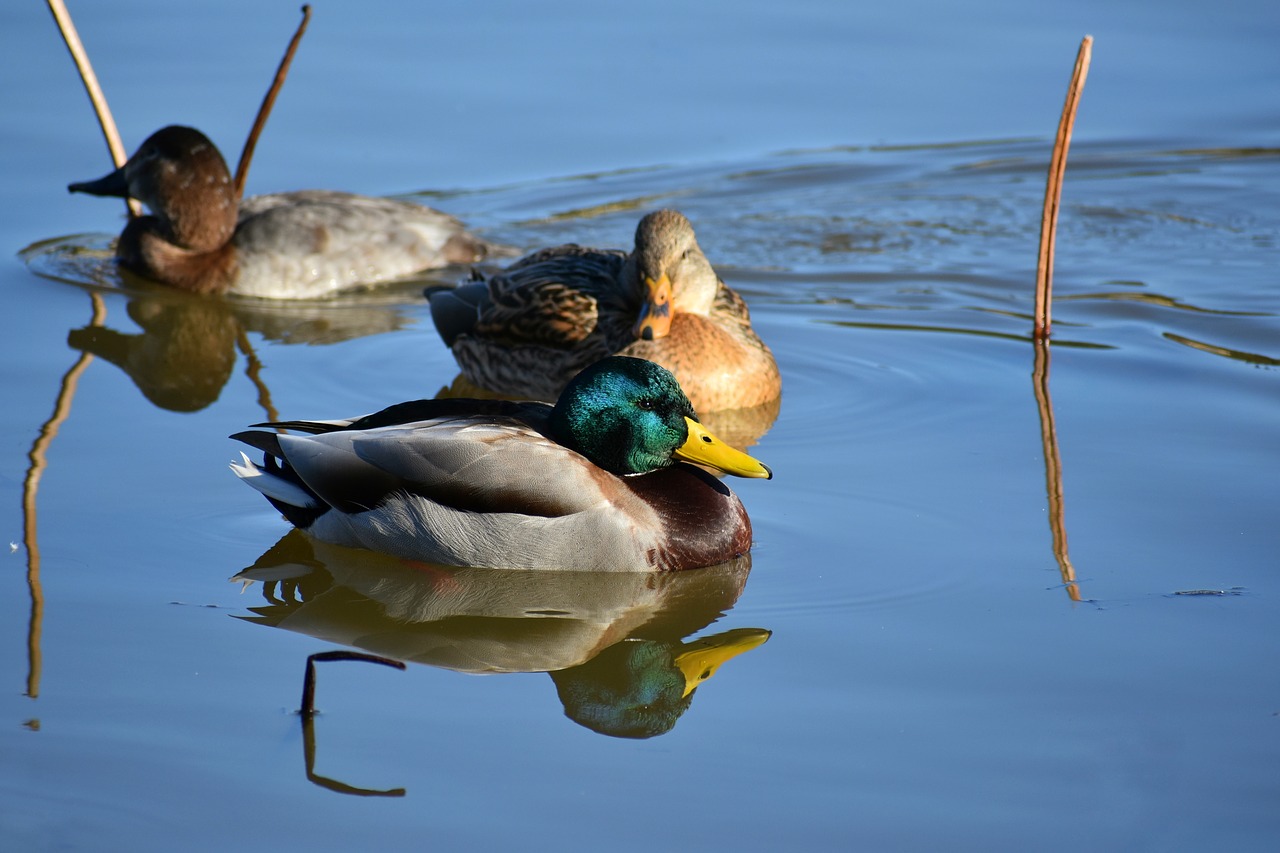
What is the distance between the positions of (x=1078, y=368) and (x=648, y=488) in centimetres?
302


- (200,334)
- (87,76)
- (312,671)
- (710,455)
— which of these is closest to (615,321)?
(710,455)

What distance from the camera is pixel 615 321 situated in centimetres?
809

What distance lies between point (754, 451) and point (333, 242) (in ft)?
12.2

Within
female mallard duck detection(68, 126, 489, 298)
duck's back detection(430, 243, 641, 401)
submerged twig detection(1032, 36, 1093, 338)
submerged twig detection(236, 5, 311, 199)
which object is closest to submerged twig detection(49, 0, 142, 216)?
female mallard duck detection(68, 126, 489, 298)

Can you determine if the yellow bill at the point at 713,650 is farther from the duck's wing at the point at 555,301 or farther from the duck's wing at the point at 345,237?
the duck's wing at the point at 345,237

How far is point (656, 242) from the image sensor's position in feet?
25.7

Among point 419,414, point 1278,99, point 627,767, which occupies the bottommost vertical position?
point 627,767

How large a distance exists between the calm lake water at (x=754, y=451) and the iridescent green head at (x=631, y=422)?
42 cm

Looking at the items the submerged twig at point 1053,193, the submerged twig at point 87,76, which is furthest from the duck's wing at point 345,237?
the submerged twig at point 1053,193

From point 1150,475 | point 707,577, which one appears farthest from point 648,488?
point 1150,475

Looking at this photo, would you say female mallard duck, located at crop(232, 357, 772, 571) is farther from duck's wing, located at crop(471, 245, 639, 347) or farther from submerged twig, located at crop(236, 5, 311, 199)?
submerged twig, located at crop(236, 5, 311, 199)

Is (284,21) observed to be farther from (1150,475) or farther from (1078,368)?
(1150,475)

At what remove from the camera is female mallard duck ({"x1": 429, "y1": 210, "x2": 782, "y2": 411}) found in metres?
7.80

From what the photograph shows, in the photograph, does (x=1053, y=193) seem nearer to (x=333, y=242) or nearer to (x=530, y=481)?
(x=530, y=481)
